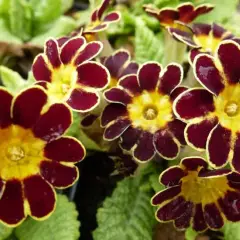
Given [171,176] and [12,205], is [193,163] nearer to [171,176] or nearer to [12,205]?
[171,176]

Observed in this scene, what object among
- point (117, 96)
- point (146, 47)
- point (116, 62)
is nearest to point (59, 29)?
point (146, 47)

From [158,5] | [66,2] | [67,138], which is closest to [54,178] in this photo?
[67,138]

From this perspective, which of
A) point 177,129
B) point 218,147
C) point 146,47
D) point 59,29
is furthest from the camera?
point 59,29

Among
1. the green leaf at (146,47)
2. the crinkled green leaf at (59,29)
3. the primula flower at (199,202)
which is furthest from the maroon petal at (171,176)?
the crinkled green leaf at (59,29)

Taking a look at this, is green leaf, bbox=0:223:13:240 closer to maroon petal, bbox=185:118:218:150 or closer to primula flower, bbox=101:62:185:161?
primula flower, bbox=101:62:185:161

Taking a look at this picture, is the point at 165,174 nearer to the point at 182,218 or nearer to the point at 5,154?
the point at 182,218
